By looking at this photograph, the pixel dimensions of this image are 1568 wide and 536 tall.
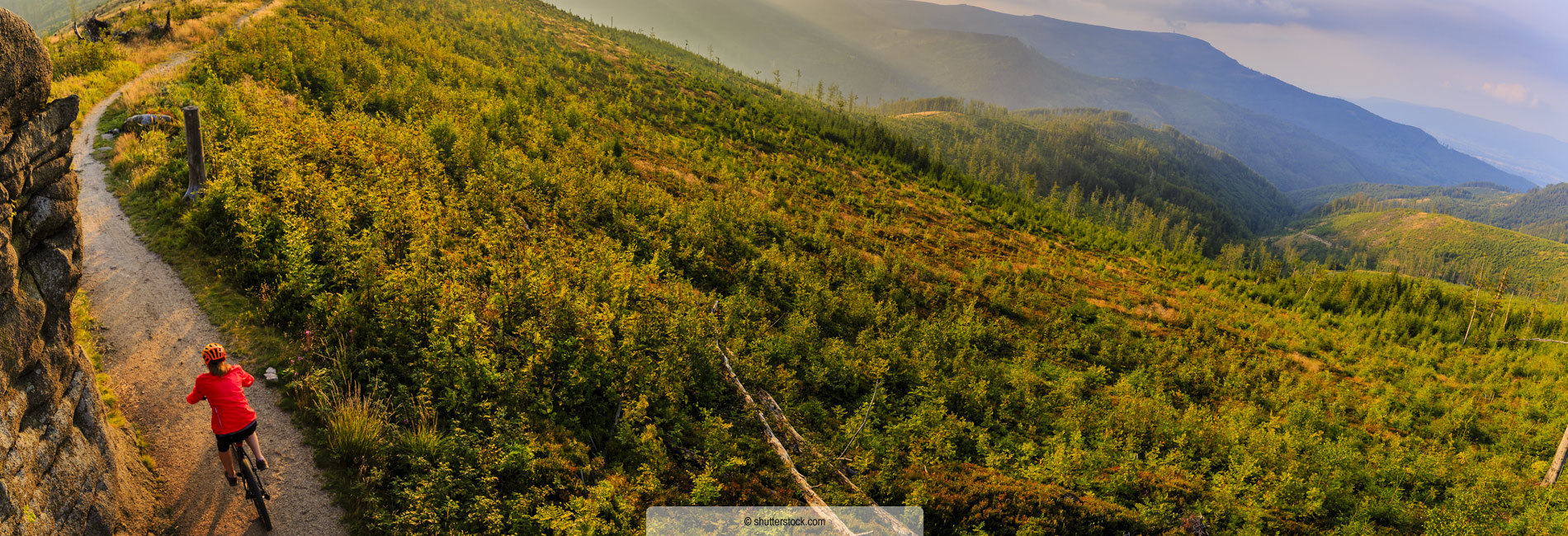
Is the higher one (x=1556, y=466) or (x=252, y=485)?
(x=252, y=485)

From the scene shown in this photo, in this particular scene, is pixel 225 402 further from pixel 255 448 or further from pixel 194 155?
pixel 194 155

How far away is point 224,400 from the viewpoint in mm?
6840

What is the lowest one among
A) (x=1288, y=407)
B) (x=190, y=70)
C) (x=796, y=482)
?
(x=1288, y=407)

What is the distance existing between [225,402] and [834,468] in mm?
8527

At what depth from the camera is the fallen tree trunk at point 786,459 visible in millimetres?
8266

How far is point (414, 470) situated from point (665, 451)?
3.38 m

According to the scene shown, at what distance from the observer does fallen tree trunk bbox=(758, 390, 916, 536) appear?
8906mm

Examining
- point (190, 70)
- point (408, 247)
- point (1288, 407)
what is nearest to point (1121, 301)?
point (1288, 407)

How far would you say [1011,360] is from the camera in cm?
2275

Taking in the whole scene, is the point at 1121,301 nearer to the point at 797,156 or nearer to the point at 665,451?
the point at 797,156

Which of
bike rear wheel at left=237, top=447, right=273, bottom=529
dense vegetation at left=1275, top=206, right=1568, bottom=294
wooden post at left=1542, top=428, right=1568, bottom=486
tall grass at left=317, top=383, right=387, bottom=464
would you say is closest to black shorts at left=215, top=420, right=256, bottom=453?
bike rear wheel at left=237, top=447, right=273, bottom=529

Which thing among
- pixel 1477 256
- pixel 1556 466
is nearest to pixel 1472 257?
pixel 1477 256

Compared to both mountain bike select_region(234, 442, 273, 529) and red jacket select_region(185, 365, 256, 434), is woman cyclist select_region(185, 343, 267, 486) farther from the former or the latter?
mountain bike select_region(234, 442, 273, 529)

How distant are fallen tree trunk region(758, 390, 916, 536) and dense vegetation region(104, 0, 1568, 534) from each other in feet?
0.97
